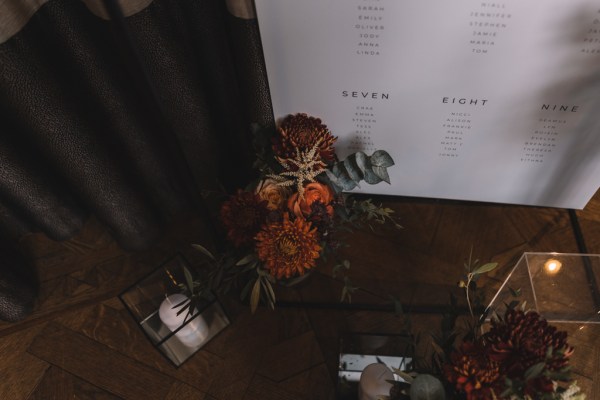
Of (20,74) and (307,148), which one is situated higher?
(20,74)

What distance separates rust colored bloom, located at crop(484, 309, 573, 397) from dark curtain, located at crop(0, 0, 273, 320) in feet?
1.25

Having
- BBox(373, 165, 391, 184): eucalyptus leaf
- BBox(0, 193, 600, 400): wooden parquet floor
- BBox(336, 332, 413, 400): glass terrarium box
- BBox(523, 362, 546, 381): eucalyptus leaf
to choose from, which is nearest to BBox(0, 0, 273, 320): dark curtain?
BBox(0, 193, 600, 400): wooden parquet floor

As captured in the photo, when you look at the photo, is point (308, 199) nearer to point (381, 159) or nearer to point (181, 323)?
point (381, 159)

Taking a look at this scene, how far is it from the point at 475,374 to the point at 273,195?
285 mm

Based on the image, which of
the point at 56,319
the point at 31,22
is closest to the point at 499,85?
the point at 31,22

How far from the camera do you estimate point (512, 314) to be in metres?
0.43

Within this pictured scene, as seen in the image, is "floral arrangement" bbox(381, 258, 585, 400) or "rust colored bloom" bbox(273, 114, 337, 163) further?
"rust colored bloom" bbox(273, 114, 337, 163)

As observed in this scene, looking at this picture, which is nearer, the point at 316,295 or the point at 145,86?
the point at 145,86

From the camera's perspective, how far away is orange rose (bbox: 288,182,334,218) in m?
0.57

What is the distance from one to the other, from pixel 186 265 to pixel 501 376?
1.30 feet

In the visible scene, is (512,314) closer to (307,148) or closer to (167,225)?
(307,148)

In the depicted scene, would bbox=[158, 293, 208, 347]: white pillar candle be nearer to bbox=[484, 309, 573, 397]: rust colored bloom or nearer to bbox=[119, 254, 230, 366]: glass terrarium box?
bbox=[119, 254, 230, 366]: glass terrarium box

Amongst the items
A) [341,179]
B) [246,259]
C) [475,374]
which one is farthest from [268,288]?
[475,374]

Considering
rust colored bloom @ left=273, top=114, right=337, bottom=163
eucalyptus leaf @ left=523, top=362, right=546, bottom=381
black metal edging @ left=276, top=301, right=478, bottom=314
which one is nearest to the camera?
eucalyptus leaf @ left=523, top=362, right=546, bottom=381
